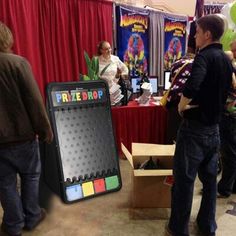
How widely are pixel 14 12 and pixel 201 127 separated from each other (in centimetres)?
249

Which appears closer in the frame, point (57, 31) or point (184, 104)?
point (184, 104)

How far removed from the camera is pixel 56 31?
376 centimetres

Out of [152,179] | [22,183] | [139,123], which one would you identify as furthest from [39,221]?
[139,123]

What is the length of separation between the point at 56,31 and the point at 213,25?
2638mm

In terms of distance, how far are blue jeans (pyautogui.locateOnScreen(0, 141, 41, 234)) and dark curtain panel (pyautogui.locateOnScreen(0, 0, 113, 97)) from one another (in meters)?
1.77

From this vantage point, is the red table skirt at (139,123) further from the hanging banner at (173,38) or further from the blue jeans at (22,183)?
the hanging banner at (173,38)

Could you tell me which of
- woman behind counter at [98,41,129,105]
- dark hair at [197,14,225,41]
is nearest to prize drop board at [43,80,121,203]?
woman behind counter at [98,41,129,105]

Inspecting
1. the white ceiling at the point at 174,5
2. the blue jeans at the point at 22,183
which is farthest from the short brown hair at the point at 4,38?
the white ceiling at the point at 174,5

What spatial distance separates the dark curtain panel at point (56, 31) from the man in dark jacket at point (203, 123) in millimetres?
2278

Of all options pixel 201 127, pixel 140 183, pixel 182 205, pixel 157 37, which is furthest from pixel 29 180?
pixel 157 37

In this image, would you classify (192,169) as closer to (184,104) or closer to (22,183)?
(184,104)

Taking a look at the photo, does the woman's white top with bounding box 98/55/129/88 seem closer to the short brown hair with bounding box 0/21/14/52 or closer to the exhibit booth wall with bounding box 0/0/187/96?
the exhibit booth wall with bounding box 0/0/187/96

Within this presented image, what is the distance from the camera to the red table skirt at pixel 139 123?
3072mm

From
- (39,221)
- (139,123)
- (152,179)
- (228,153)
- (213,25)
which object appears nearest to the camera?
(213,25)
